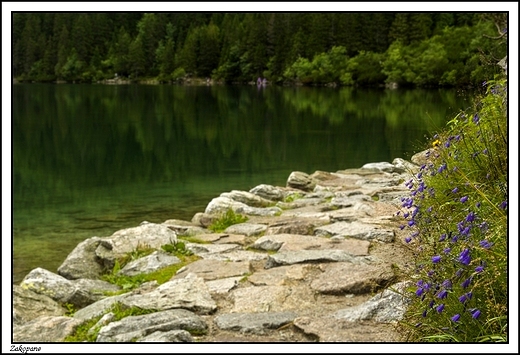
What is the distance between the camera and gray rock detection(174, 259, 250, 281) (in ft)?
20.9

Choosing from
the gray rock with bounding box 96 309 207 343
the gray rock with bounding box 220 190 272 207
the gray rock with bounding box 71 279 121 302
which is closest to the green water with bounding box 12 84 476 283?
the gray rock with bounding box 220 190 272 207

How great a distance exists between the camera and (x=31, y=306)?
648 centimetres

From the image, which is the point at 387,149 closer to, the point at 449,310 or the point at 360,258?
the point at 360,258

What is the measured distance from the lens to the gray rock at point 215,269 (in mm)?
6359

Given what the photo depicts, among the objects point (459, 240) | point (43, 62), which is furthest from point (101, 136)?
point (43, 62)

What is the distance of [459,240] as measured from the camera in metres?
4.01

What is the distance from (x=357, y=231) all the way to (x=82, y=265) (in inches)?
133

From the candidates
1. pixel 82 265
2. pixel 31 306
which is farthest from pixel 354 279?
pixel 82 265

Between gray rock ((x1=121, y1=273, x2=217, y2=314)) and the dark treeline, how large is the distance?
153ft

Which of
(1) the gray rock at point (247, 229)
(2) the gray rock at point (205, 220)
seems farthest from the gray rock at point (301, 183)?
(1) the gray rock at point (247, 229)

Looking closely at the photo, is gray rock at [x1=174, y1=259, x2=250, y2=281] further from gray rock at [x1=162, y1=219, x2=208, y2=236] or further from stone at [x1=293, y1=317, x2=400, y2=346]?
gray rock at [x1=162, y1=219, x2=208, y2=236]

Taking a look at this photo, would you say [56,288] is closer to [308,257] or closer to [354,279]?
[308,257]

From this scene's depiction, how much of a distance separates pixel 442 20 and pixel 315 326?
61.5 meters

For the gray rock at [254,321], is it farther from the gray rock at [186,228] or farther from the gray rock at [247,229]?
the gray rock at [186,228]
